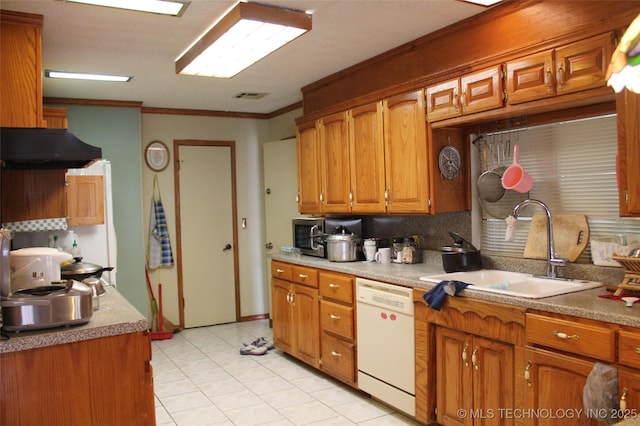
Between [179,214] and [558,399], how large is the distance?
4429 millimetres

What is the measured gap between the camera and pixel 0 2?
8.46ft

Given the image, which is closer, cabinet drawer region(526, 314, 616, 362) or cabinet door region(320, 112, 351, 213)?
cabinet drawer region(526, 314, 616, 362)

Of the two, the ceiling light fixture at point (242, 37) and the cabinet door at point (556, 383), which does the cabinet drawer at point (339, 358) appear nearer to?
the cabinet door at point (556, 383)

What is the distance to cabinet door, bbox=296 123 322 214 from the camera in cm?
451

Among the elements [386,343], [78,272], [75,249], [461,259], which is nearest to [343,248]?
[386,343]

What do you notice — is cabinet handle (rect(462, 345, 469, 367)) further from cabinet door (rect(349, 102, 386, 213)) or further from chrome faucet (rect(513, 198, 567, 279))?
cabinet door (rect(349, 102, 386, 213))

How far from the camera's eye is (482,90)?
2936 millimetres

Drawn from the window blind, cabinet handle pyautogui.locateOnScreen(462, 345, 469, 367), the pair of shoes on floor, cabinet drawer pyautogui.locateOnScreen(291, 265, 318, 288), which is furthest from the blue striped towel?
cabinet handle pyautogui.locateOnScreen(462, 345, 469, 367)

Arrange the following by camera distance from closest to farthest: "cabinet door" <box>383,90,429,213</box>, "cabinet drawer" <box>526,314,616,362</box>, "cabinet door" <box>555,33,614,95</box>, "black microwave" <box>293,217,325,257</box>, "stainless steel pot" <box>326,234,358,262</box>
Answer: "cabinet drawer" <box>526,314,616,362</box> < "cabinet door" <box>555,33,614,95</box> < "cabinet door" <box>383,90,429,213</box> < "stainless steel pot" <box>326,234,358,262</box> < "black microwave" <box>293,217,325,257</box>

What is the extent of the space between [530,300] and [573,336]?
0.26m

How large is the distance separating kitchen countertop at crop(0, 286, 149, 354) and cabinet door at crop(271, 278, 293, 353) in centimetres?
204

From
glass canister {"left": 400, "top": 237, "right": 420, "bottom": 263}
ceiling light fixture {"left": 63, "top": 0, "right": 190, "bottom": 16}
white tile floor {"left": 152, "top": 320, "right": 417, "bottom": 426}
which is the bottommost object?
white tile floor {"left": 152, "top": 320, "right": 417, "bottom": 426}

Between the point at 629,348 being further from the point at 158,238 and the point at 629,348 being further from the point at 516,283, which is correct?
the point at 158,238

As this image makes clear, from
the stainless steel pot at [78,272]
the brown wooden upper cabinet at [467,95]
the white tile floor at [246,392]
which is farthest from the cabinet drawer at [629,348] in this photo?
the stainless steel pot at [78,272]
